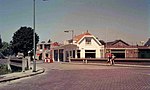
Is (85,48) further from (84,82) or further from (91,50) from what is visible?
(84,82)

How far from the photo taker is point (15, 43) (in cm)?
8638

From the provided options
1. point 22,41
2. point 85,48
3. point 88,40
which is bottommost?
point 85,48

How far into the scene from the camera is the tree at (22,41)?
85250mm

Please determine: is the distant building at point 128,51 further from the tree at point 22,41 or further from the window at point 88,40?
the tree at point 22,41

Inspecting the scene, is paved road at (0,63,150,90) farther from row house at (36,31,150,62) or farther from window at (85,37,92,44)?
window at (85,37,92,44)

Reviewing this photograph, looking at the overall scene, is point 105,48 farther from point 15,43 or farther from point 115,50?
point 15,43

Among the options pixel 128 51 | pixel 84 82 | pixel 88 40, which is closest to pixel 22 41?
pixel 88 40

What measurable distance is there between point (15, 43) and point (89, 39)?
91.6 ft

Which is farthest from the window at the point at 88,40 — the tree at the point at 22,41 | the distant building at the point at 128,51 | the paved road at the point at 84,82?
the paved road at the point at 84,82

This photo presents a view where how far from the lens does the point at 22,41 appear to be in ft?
282

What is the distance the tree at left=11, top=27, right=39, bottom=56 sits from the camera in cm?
8525

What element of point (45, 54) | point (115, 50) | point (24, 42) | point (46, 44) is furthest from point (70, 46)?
point (46, 44)

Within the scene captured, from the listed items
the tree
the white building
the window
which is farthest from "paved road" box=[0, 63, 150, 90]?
the tree

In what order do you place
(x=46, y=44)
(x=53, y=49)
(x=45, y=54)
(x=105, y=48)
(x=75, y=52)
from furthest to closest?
(x=46, y=44) → (x=45, y=54) → (x=53, y=49) → (x=105, y=48) → (x=75, y=52)
